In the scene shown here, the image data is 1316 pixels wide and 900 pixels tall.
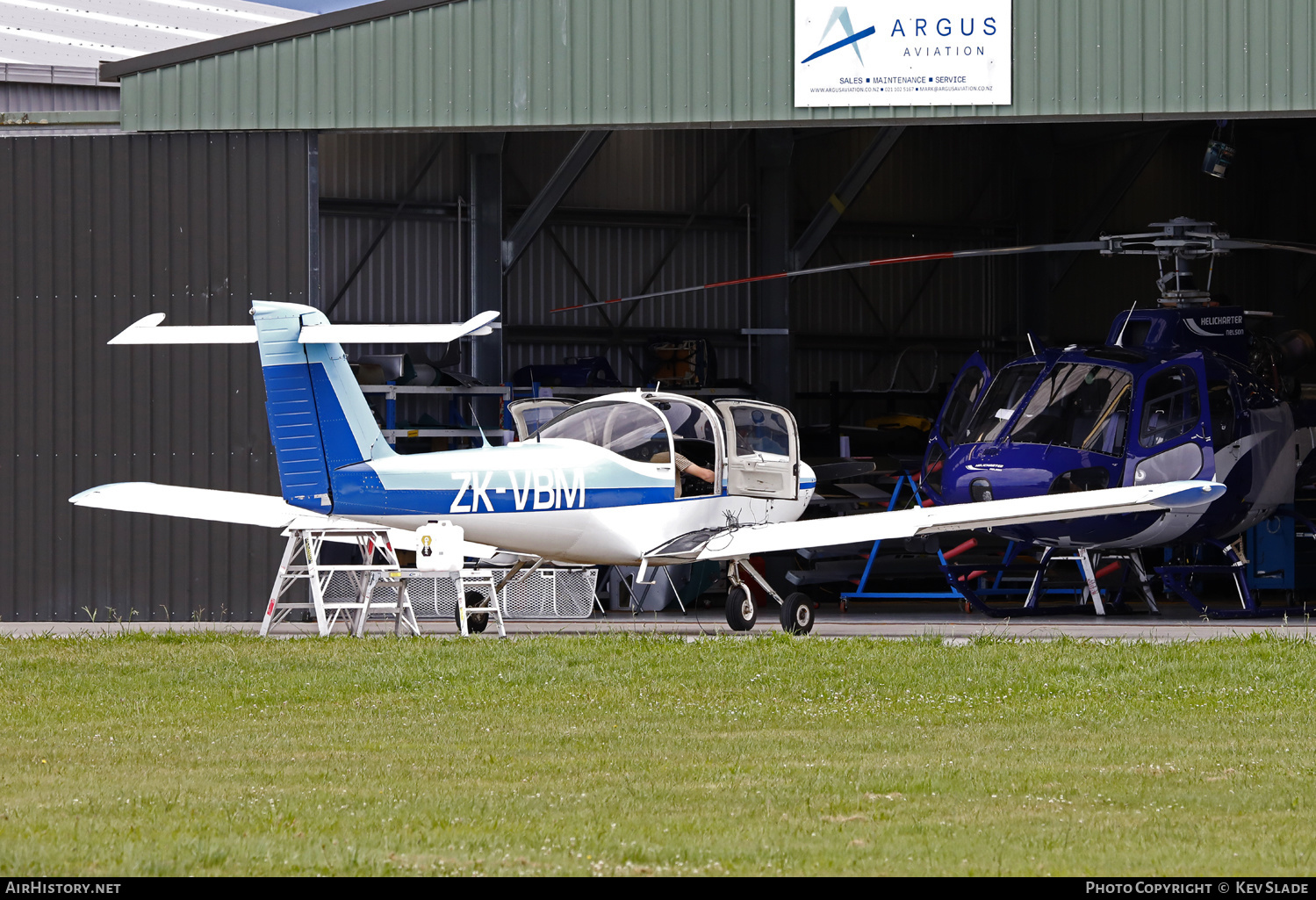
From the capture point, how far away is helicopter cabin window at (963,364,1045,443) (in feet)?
50.0

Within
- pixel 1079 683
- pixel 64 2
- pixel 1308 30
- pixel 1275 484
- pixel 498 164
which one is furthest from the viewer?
pixel 64 2

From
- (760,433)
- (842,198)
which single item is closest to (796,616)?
(760,433)

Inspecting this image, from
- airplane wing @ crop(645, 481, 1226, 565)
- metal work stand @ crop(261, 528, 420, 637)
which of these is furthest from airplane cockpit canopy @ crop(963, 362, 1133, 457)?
metal work stand @ crop(261, 528, 420, 637)

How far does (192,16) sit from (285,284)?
21349 mm

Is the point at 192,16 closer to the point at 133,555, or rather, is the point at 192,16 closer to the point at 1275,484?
the point at 133,555

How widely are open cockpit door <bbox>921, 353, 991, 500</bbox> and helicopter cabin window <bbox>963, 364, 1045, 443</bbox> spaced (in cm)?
39

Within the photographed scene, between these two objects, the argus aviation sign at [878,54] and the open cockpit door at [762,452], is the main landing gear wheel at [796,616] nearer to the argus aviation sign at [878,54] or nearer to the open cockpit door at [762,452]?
the open cockpit door at [762,452]

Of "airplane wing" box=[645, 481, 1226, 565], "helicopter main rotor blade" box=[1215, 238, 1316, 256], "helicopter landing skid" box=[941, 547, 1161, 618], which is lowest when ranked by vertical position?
"helicopter landing skid" box=[941, 547, 1161, 618]

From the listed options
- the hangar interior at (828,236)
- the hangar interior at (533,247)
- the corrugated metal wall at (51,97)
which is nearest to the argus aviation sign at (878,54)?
the hangar interior at (533,247)

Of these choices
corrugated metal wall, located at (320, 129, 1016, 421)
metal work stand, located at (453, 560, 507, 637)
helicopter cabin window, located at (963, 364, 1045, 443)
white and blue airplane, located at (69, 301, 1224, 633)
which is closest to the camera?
white and blue airplane, located at (69, 301, 1224, 633)

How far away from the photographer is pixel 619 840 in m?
5.24

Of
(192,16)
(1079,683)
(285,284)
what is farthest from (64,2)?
(1079,683)

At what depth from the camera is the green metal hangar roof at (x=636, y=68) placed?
556 inches

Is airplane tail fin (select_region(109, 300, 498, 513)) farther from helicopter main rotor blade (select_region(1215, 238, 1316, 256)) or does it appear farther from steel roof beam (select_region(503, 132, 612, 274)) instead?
steel roof beam (select_region(503, 132, 612, 274))
